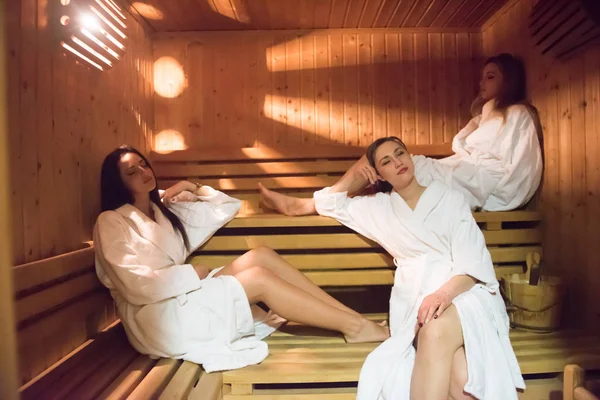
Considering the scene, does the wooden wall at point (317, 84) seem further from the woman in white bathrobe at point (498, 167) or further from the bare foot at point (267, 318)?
the bare foot at point (267, 318)

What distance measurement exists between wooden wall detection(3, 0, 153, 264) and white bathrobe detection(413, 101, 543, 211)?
1684 millimetres

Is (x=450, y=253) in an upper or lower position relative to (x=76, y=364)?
upper

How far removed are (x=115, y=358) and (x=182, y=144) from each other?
182cm

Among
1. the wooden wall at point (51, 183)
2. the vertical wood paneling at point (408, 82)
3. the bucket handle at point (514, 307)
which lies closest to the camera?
the wooden wall at point (51, 183)

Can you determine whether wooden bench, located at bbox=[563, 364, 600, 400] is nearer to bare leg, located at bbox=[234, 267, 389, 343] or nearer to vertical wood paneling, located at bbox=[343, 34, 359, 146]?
bare leg, located at bbox=[234, 267, 389, 343]

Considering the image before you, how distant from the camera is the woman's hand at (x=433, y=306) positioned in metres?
1.62

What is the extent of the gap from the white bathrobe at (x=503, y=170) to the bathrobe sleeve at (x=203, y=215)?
1.03 meters

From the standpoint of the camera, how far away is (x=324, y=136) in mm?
3311

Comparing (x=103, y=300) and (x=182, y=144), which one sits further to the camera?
(x=182, y=144)

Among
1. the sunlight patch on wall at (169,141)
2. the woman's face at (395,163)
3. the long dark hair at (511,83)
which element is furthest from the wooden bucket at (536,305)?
the sunlight patch on wall at (169,141)

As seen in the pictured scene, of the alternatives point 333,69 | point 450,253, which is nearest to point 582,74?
point 450,253

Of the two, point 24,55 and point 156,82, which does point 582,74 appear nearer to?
point 24,55

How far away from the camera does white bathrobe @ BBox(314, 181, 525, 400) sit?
160 centimetres

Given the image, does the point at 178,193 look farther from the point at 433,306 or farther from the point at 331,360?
the point at 433,306
